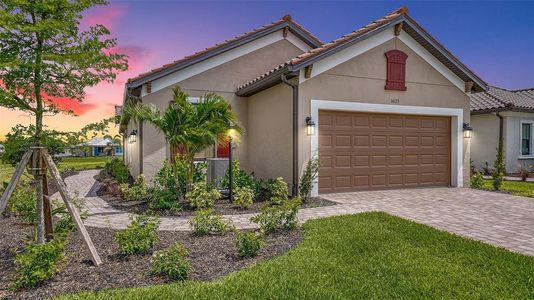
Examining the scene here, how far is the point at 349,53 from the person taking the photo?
9.84 m

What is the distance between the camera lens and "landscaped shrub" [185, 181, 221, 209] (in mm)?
7840

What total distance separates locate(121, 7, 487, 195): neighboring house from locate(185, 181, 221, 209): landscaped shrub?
2.44 meters

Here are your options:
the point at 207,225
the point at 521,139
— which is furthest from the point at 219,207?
the point at 521,139

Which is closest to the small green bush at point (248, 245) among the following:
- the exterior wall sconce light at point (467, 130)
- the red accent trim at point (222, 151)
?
the red accent trim at point (222, 151)

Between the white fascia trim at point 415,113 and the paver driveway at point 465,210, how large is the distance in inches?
31.9

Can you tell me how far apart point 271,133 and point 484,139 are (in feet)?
42.9

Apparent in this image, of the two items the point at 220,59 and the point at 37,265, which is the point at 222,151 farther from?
the point at 37,265

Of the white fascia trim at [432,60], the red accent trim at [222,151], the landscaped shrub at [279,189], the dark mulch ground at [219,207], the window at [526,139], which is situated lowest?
the dark mulch ground at [219,207]

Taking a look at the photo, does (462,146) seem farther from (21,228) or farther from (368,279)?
(21,228)

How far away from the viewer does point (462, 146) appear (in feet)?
37.8

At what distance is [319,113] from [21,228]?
301 inches

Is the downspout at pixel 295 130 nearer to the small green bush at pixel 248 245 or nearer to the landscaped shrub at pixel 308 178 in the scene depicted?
the landscaped shrub at pixel 308 178

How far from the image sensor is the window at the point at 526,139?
17.2 m

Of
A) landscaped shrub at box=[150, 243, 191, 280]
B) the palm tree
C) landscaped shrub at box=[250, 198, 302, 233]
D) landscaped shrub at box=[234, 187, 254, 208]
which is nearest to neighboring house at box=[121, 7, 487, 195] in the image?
landscaped shrub at box=[234, 187, 254, 208]
